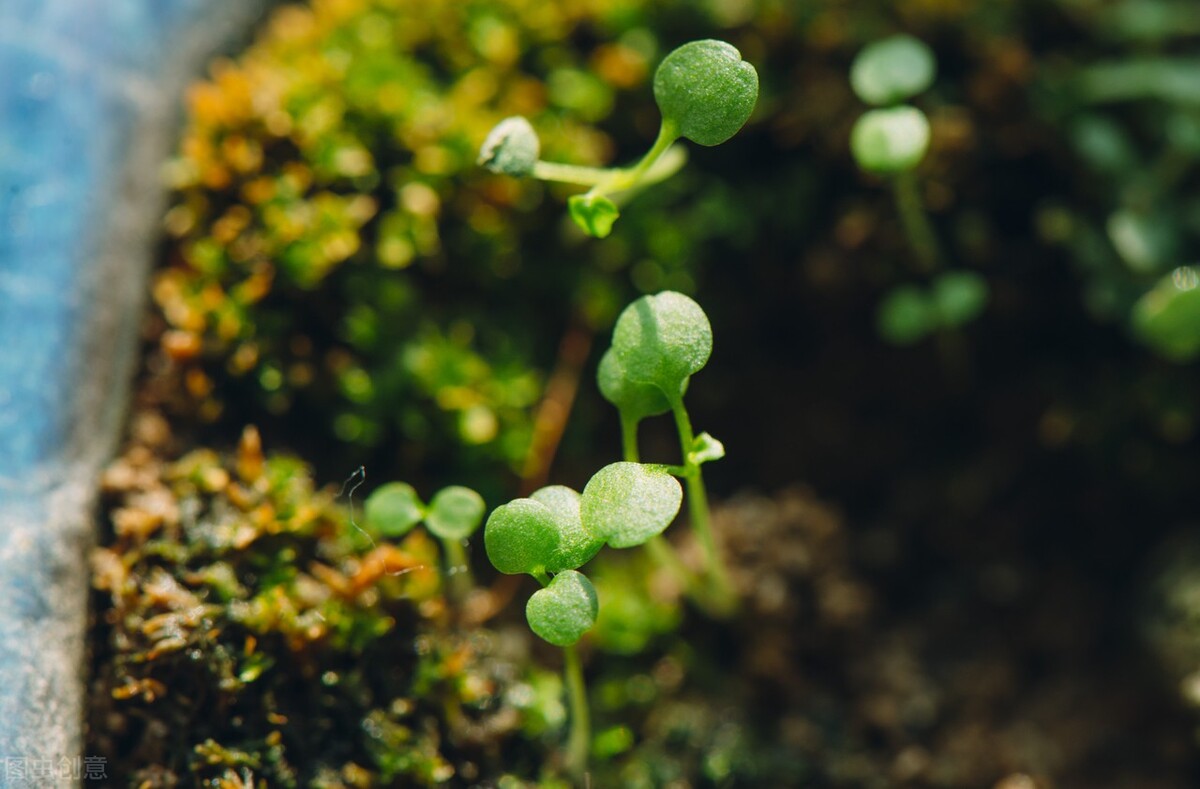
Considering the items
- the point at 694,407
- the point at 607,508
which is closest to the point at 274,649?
the point at 607,508

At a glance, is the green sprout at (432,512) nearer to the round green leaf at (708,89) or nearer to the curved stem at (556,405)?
the curved stem at (556,405)

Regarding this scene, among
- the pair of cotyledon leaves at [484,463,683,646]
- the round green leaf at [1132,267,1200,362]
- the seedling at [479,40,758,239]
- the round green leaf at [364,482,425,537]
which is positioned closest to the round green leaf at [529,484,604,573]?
the pair of cotyledon leaves at [484,463,683,646]

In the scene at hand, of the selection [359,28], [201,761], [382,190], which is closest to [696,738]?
[201,761]

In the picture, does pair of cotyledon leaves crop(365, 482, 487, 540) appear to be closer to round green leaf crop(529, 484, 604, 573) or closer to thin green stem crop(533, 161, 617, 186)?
round green leaf crop(529, 484, 604, 573)

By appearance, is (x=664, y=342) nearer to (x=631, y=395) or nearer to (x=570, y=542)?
(x=631, y=395)

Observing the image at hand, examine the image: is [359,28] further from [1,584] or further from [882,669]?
[882,669]
